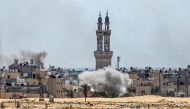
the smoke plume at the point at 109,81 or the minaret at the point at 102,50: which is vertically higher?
the minaret at the point at 102,50

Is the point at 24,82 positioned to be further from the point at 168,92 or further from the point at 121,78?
the point at 168,92

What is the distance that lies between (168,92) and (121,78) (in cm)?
1083

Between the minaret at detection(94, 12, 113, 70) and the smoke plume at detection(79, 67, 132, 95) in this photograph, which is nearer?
the smoke plume at detection(79, 67, 132, 95)

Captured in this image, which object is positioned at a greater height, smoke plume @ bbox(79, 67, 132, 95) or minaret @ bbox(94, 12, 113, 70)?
minaret @ bbox(94, 12, 113, 70)

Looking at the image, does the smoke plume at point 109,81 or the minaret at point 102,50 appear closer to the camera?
the smoke plume at point 109,81

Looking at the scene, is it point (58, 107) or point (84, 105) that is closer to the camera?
point (58, 107)

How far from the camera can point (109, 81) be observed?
11512 cm

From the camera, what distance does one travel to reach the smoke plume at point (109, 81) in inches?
4405

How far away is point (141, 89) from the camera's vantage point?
121 meters

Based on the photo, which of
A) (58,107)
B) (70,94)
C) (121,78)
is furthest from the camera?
(121,78)

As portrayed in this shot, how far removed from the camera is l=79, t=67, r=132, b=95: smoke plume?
111875 millimetres

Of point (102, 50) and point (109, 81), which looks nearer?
point (109, 81)

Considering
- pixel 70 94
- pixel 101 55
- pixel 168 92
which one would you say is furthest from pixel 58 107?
pixel 101 55

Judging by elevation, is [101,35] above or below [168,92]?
above
